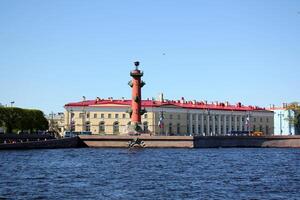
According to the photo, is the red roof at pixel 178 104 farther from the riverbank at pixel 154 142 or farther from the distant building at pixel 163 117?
the riverbank at pixel 154 142

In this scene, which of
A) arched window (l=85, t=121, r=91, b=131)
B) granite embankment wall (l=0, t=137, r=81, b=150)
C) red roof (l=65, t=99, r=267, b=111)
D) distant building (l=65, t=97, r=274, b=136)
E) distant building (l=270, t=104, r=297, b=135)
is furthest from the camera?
distant building (l=270, t=104, r=297, b=135)

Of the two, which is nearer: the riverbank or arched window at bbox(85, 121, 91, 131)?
the riverbank

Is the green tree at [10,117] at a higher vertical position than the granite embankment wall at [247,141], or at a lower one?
higher

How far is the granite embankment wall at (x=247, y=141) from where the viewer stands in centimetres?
8744

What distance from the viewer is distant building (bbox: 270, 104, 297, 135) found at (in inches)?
5246

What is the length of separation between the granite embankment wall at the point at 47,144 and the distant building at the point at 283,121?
2294 inches

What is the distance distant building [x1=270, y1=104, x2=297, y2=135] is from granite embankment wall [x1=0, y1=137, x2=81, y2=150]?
5827 cm

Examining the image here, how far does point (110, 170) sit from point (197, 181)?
28.8 feet

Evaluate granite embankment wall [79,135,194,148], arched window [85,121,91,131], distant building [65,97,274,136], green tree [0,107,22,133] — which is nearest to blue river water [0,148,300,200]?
granite embankment wall [79,135,194,148]

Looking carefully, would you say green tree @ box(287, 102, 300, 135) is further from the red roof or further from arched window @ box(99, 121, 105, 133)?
arched window @ box(99, 121, 105, 133)

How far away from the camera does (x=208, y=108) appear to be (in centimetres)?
12638

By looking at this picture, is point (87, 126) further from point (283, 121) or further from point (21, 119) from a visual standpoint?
point (283, 121)

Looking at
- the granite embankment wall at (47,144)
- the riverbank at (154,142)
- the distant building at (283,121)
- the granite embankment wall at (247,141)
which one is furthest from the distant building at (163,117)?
the granite embankment wall at (47,144)

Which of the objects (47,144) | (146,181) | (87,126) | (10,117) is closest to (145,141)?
(47,144)
